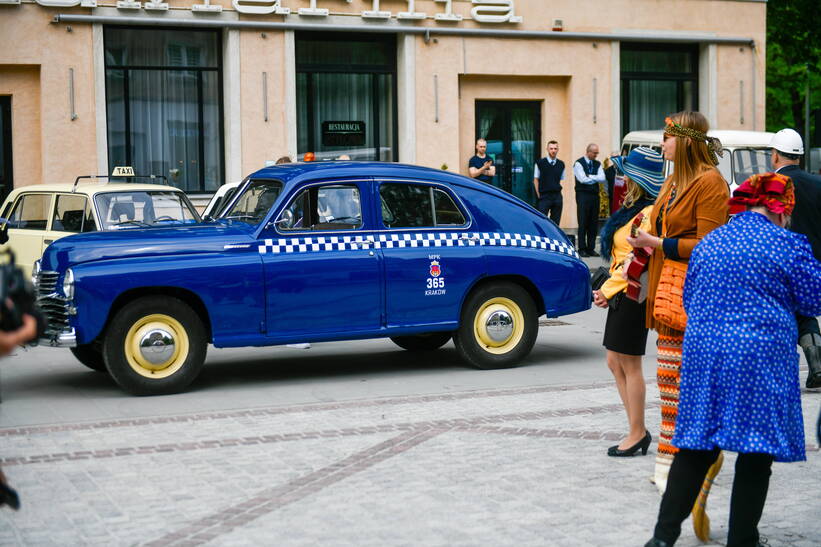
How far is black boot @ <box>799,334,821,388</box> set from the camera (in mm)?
9383

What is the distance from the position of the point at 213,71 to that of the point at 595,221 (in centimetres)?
732

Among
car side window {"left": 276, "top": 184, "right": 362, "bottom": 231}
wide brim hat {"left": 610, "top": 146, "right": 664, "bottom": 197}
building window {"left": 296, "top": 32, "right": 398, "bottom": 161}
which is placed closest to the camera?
wide brim hat {"left": 610, "top": 146, "right": 664, "bottom": 197}

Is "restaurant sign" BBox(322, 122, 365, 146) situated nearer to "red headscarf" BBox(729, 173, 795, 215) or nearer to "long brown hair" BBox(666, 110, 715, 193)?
"long brown hair" BBox(666, 110, 715, 193)

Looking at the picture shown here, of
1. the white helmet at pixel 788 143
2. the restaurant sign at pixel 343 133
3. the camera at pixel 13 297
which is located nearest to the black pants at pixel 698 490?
the camera at pixel 13 297

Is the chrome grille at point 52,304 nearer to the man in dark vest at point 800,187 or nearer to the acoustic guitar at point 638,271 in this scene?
the acoustic guitar at point 638,271

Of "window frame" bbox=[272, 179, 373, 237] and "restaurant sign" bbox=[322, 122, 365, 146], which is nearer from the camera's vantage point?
"window frame" bbox=[272, 179, 373, 237]

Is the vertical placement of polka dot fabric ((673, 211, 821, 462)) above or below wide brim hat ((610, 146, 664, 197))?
below

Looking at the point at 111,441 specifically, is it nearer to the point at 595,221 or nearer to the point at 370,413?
the point at 370,413

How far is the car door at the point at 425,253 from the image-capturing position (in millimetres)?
10305

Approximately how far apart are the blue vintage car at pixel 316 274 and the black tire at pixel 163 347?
0.03 feet

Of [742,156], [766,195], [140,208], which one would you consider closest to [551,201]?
[742,156]

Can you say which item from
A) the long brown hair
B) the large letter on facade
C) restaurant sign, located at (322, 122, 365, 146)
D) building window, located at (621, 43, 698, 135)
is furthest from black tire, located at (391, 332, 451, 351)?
building window, located at (621, 43, 698, 135)

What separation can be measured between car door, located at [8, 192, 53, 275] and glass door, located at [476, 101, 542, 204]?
11057mm

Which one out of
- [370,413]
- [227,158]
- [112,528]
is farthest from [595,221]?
[112,528]
